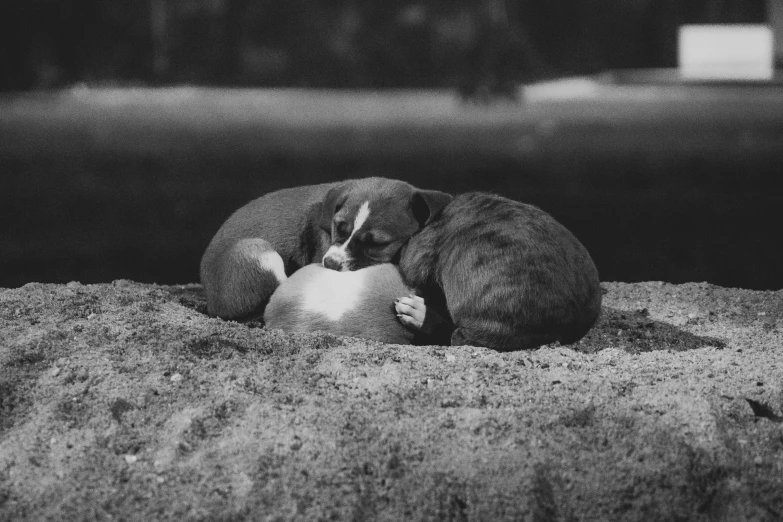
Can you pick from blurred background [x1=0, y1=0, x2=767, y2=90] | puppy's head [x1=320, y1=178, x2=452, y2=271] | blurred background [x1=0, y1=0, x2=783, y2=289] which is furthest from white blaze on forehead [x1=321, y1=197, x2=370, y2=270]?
blurred background [x1=0, y1=0, x2=767, y2=90]

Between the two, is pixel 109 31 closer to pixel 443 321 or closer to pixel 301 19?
pixel 301 19

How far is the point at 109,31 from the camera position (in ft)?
32.8

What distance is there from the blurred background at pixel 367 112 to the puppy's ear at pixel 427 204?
4185 mm

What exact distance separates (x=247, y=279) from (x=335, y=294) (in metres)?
0.52

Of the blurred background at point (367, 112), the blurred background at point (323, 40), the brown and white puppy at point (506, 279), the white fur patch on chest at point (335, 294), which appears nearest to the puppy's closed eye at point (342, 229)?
the white fur patch on chest at point (335, 294)

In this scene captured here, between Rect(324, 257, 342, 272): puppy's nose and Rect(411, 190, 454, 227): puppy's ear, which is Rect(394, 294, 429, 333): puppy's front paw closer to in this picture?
Rect(324, 257, 342, 272): puppy's nose

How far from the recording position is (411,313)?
4039mm

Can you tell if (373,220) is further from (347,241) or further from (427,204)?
(427,204)

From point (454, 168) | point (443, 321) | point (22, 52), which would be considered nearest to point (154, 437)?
point (443, 321)

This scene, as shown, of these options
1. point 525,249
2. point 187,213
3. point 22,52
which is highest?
point 22,52

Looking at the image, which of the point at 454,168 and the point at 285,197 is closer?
the point at 285,197

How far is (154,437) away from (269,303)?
140cm

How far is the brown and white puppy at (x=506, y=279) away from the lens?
3816 millimetres

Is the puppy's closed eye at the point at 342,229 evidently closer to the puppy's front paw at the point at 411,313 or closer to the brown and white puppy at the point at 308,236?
the brown and white puppy at the point at 308,236
